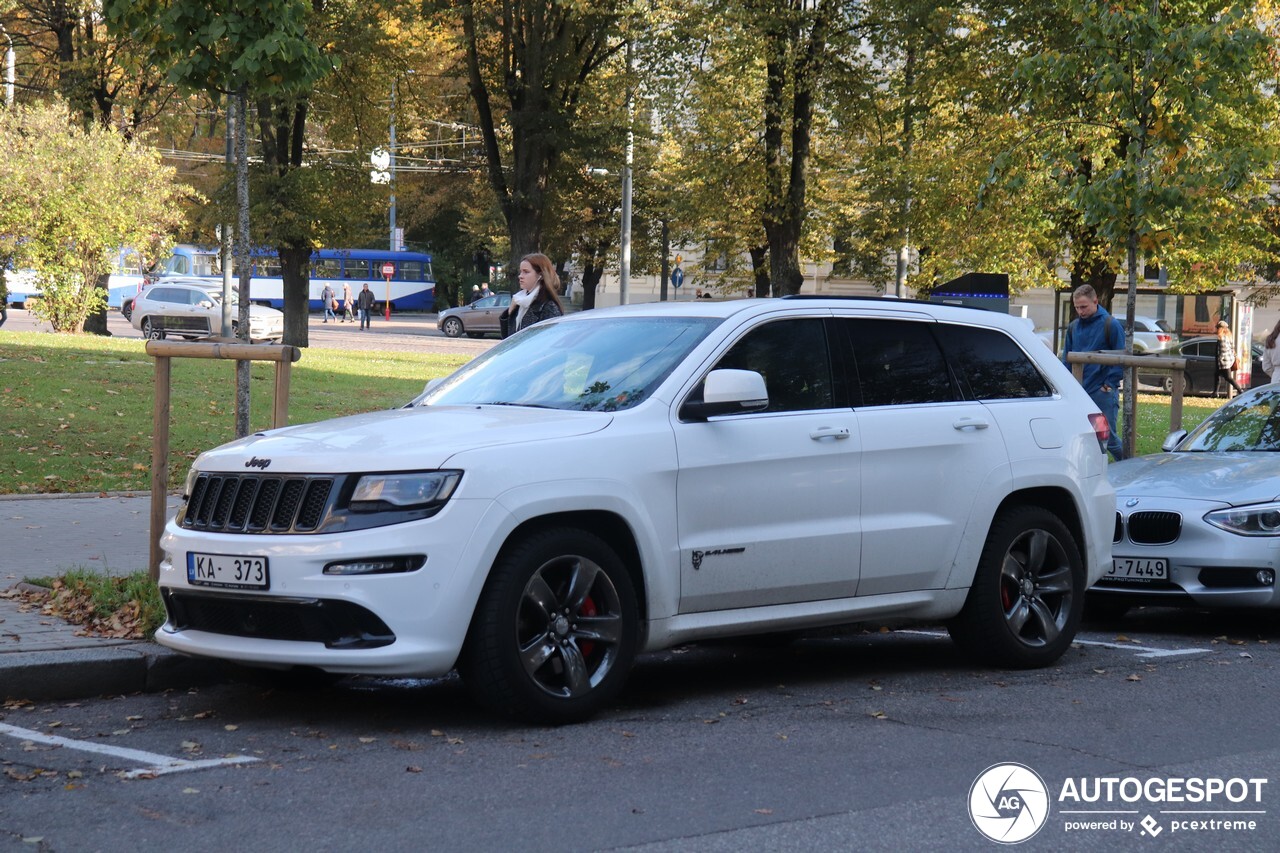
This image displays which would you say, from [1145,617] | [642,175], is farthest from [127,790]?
[642,175]

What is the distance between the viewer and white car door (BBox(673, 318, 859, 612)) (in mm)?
6672

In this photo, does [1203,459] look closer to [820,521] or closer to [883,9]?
[820,521]

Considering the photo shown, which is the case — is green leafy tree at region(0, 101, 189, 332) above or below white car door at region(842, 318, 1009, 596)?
above

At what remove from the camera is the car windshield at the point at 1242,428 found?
34.0 ft

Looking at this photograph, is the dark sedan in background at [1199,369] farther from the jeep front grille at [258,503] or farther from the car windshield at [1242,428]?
the jeep front grille at [258,503]

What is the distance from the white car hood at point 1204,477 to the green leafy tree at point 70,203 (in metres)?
27.3

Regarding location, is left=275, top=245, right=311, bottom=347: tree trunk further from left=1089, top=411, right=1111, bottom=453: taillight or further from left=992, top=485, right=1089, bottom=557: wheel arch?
left=992, top=485, right=1089, bottom=557: wheel arch

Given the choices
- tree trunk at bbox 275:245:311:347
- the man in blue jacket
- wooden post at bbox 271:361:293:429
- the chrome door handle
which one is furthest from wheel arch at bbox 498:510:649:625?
tree trunk at bbox 275:245:311:347

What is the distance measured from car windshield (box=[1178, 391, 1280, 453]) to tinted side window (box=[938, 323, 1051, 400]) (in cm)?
281

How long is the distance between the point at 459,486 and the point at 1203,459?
20.0 feet

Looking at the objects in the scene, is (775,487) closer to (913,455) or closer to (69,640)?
(913,455)

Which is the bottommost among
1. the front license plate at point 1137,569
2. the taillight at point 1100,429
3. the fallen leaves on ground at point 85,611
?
the fallen leaves on ground at point 85,611

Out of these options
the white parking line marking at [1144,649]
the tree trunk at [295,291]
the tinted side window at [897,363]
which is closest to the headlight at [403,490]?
the tinted side window at [897,363]

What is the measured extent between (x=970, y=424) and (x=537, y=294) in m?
3.98
